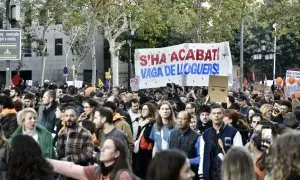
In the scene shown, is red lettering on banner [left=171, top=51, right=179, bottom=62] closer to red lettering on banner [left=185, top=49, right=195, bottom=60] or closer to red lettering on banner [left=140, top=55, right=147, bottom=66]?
red lettering on banner [left=185, top=49, right=195, bottom=60]

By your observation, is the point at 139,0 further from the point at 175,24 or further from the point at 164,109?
the point at 164,109

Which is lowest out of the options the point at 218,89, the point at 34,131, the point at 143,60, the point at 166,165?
the point at 34,131

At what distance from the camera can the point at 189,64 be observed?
20.5 metres

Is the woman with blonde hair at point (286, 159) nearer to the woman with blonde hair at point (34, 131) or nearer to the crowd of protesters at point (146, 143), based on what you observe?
the crowd of protesters at point (146, 143)

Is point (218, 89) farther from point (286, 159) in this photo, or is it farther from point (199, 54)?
point (286, 159)

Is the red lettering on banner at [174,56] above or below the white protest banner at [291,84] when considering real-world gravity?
above

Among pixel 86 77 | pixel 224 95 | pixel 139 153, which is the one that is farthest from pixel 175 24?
pixel 139 153

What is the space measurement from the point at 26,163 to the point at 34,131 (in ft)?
12.7

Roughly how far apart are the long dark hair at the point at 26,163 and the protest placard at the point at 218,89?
11.1 m

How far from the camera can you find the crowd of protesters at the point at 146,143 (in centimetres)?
517

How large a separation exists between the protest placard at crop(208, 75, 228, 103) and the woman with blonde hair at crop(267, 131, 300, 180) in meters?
11.4

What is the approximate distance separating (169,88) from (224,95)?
3.76m

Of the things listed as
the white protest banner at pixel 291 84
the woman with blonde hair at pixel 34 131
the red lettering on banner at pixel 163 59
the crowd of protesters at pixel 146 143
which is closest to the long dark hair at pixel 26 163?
the crowd of protesters at pixel 146 143

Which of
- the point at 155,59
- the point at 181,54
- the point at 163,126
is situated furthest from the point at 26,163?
the point at 155,59
